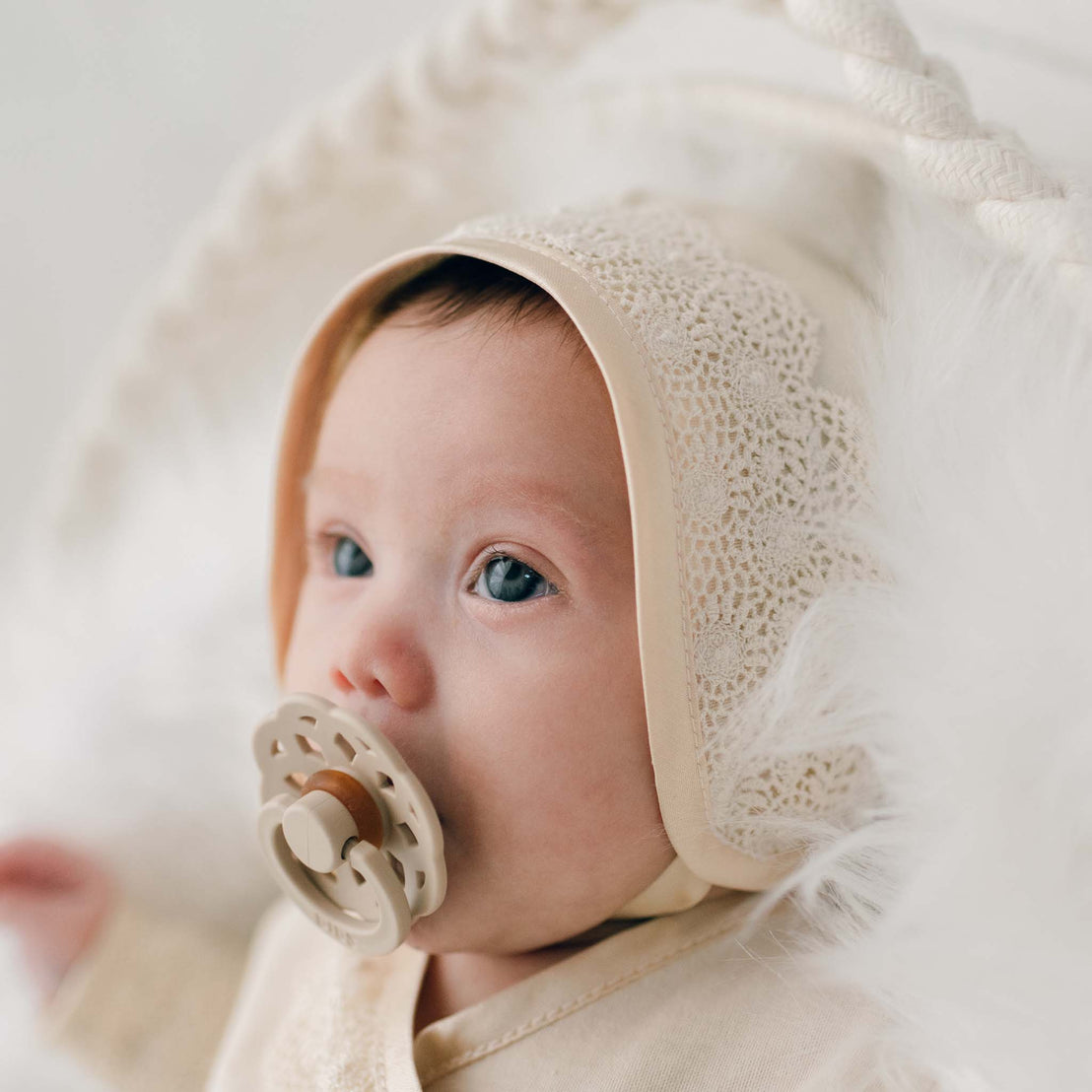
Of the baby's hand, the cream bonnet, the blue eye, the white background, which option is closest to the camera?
the cream bonnet

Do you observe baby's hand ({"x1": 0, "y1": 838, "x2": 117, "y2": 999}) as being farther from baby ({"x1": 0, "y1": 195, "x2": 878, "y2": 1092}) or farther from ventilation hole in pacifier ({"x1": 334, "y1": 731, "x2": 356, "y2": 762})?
ventilation hole in pacifier ({"x1": 334, "y1": 731, "x2": 356, "y2": 762})

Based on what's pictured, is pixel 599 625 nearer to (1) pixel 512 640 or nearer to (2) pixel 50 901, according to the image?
(1) pixel 512 640

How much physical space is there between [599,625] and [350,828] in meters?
0.21

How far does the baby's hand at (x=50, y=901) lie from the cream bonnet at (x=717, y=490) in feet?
2.22

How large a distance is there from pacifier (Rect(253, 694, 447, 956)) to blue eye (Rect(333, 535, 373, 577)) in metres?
0.14

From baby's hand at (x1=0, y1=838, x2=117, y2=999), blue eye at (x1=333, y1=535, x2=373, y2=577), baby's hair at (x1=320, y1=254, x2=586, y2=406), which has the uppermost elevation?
baby's hair at (x1=320, y1=254, x2=586, y2=406)

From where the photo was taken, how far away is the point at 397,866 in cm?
81

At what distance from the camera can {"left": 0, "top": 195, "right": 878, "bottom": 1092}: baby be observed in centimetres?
75

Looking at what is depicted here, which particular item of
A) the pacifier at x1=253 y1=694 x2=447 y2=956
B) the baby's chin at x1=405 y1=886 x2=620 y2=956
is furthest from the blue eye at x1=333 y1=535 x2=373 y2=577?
the baby's chin at x1=405 y1=886 x2=620 y2=956

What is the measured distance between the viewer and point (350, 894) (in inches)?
32.3

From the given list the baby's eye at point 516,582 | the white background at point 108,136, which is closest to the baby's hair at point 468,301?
the baby's eye at point 516,582

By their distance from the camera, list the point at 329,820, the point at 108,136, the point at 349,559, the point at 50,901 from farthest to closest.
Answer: the point at 108,136, the point at 50,901, the point at 349,559, the point at 329,820

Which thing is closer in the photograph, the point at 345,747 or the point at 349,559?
the point at 345,747

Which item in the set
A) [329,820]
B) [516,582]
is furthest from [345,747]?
[516,582]
